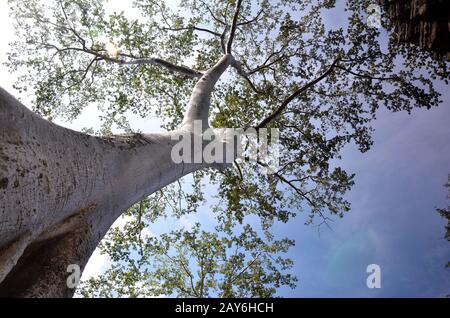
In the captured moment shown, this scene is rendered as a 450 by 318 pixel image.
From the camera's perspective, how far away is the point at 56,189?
2195 mm

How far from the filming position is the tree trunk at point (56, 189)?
1.89 meters

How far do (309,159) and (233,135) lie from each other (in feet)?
11.4

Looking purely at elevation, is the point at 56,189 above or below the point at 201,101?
below

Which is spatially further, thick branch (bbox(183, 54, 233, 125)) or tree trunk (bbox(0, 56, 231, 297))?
thick branch (bbox(183, 54, 233, 125))

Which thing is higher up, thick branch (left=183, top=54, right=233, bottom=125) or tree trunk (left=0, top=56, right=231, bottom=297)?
thick branch (left=183, top=54, right=233, bottom=125)

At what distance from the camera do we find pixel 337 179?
25.9ft

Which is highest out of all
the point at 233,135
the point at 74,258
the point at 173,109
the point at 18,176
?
the point at 173,109

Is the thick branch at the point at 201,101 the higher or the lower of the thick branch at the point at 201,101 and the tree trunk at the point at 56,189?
the higher

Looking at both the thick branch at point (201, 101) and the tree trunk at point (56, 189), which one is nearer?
the tree trunk at point (56, 189)

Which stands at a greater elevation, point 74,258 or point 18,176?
point 18,176

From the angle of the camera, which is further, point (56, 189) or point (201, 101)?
point (201, 101)

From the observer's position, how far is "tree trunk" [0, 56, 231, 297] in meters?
1.89
